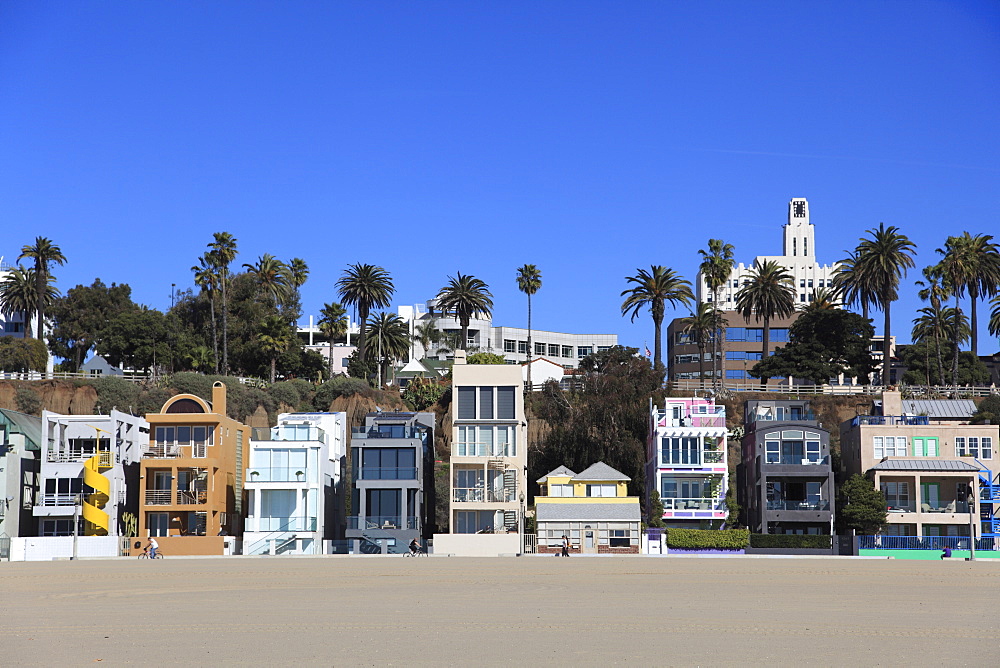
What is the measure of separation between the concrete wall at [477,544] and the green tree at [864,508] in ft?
59.3

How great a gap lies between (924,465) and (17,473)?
49.4m

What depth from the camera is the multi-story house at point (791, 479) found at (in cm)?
6906

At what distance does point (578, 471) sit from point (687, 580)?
4155 centimetres

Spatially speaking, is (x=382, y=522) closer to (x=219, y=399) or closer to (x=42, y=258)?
(x=219, y=399)

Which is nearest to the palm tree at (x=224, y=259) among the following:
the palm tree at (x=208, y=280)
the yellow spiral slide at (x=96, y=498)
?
the palm tree at (x=208, y=280)

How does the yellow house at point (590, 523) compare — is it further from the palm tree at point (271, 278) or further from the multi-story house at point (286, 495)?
the palm tree at point (271, 278)

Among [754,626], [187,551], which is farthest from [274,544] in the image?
[754,626]

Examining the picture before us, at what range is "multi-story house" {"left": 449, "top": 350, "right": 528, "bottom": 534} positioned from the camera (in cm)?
6794

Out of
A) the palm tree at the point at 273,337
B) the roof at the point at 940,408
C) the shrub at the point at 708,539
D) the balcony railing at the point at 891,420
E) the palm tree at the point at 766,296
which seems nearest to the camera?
the shrub at the point at 708,539

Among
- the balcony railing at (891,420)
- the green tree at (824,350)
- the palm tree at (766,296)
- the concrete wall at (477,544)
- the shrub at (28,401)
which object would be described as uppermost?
the palm tree at (766,296)

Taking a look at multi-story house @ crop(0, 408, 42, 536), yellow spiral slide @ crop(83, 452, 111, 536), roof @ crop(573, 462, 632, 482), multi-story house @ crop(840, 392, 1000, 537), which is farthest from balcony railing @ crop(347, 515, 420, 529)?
multi-story house @ crop(840, 392, 1000, 537)

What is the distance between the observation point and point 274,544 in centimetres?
6531

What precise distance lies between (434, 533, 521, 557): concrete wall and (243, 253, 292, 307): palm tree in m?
61.5

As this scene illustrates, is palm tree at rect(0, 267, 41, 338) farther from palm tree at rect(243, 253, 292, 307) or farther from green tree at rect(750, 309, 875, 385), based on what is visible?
green tree at rect(750, 309, 875, 385)
